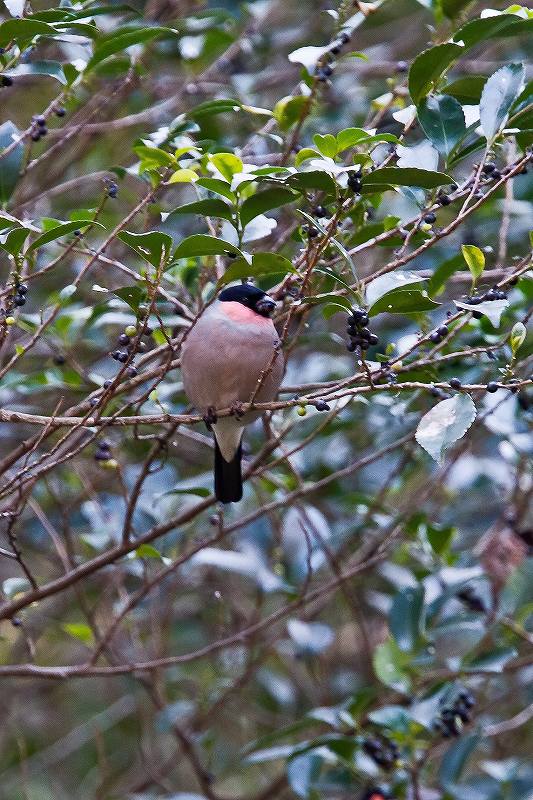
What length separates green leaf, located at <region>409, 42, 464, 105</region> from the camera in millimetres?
2299

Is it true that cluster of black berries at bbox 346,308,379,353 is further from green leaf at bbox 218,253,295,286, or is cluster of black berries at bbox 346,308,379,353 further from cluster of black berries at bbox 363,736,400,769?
cluster of black berries at bbox 363,736,400,769

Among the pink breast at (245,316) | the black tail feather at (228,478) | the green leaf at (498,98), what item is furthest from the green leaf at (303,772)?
the green leaf at (498,98)

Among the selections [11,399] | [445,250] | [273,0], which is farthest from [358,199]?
A: [273,0]

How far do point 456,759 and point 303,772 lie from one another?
0.47 m

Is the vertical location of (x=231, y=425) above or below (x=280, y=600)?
above

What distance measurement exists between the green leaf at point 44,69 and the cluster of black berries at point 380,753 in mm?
1942

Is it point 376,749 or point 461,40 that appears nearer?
point 461,40

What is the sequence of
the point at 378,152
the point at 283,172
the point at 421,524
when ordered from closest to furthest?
the point at 283,172 → the point at 378,152 → the point at 421,524

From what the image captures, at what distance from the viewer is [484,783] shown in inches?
130

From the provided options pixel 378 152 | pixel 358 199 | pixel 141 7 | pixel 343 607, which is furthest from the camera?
pixel 343 607

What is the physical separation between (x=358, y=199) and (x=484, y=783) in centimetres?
186

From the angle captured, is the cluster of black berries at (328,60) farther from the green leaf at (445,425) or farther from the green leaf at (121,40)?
the green leaf at (445,425)

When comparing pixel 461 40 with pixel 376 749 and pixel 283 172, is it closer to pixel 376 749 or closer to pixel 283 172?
pixel 283 172

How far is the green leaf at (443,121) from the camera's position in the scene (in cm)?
238
